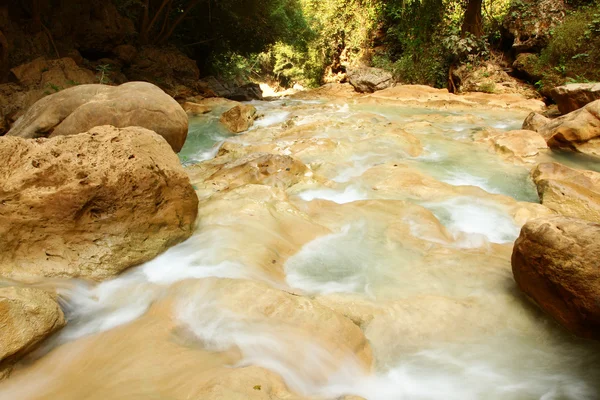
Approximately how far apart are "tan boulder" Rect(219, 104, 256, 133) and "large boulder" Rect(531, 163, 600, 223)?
627 centimetres

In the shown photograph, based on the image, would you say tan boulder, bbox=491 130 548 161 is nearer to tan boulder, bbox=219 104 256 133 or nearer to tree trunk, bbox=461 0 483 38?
tan boulder, bbox=219 104 256 133

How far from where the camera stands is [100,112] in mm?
4738

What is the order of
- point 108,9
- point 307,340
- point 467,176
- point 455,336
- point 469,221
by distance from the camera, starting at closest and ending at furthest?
point 307,340
point 455,336
point 469,221
point 467,176
point 108,9

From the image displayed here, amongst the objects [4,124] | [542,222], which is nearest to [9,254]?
[542,222]

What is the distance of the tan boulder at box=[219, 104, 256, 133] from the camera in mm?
9125

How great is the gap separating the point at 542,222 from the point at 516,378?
1.13 meters

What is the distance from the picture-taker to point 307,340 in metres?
2.26

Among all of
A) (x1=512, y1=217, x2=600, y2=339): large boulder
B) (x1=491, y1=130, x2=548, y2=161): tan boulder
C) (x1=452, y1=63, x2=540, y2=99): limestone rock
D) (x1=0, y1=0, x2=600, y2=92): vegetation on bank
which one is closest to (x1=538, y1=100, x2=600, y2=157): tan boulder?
(x1=491, y1=130, x2=548, y2=161): tan boulder

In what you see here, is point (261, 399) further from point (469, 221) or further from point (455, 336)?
point (469, 221)

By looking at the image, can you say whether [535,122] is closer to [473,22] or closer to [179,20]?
[473,22]

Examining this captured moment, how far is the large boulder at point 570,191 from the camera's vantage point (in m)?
4.29

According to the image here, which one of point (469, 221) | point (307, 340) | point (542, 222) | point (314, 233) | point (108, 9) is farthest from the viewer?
point (108, 9)

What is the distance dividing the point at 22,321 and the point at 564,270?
3198 millimetres

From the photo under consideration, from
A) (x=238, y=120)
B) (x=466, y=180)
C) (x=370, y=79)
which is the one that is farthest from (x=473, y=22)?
(x=466, y=180)
